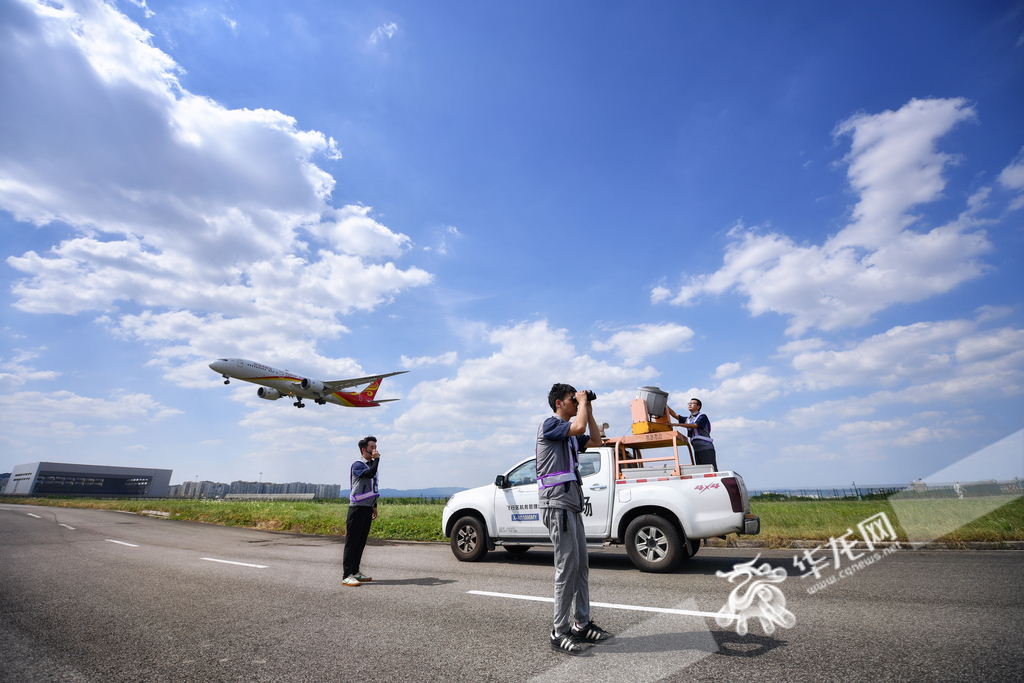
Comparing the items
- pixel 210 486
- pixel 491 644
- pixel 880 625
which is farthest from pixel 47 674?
pixel 210 486

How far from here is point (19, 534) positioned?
44.5 feet

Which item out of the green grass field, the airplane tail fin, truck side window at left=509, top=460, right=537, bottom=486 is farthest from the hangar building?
truck side window at left=509, top=460, right=537, bottom=486

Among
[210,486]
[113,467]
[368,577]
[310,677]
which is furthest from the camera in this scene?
[210,486]

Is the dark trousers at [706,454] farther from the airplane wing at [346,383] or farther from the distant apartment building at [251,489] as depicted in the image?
the distant apartment building at [251,489]

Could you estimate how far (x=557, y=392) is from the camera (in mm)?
4305

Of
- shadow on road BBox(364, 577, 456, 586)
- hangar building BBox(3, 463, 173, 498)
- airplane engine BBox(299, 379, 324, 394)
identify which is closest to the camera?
shadow on road BBox(364, 577, 456, 586)

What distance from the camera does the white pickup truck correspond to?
22.4 feet

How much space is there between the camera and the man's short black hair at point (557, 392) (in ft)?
14.0

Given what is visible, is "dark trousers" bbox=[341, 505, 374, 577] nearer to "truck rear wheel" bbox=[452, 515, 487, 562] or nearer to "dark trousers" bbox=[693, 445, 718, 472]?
"truck rear wheel" bbox=[452, 515, 487, 562]

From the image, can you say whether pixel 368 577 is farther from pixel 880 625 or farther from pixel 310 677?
pixel 880 625

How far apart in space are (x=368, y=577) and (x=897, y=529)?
11.2 metres

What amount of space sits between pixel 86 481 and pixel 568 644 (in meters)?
135
